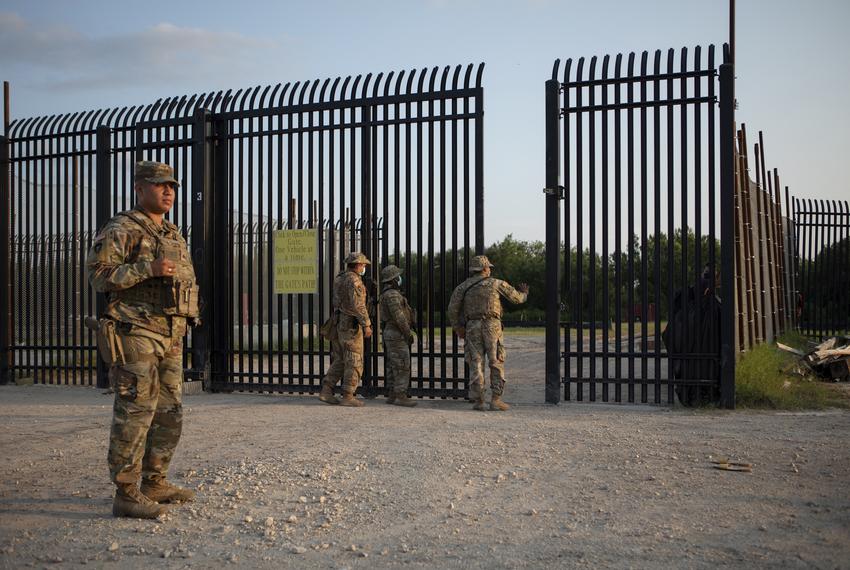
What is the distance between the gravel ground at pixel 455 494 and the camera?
410 cm

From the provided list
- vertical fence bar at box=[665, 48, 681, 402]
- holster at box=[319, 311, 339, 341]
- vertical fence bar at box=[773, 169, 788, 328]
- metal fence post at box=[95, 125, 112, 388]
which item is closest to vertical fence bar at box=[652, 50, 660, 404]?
vertical fence bar at box=[665, 48, 681, 402]

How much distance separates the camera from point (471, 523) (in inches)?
181

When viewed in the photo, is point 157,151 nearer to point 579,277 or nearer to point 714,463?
point 579,277

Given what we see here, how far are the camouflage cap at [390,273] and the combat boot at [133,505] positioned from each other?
518 centimetres

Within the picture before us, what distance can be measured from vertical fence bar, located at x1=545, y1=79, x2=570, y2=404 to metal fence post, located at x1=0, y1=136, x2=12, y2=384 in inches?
313

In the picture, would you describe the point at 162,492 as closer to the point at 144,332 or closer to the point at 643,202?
the point at 144,332

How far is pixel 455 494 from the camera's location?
522 cm

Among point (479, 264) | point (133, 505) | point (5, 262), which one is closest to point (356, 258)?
point (479, 264)

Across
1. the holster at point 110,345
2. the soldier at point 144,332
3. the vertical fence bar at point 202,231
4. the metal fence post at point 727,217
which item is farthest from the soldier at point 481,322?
the holster at point 110,345

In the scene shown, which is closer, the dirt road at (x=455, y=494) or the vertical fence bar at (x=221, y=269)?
the dirt road at (x=455, y=494)

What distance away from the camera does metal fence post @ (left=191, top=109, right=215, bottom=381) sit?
10688mm

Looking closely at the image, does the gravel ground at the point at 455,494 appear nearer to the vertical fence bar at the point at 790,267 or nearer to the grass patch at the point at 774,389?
the grass patch at the point at 774,389

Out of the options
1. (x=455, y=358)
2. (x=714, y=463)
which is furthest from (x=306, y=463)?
(x=455, y=358)

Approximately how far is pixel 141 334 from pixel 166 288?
1.04ft
